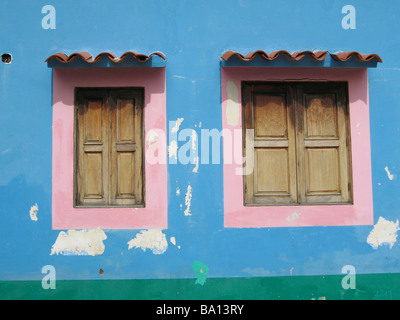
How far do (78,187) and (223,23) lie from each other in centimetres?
253

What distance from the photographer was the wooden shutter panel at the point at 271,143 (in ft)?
15.7

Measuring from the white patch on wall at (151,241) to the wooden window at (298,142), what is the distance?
1.05m

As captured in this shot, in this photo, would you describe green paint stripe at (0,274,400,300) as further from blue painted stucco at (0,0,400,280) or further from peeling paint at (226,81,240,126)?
peeling paint at (226,81,240,126)

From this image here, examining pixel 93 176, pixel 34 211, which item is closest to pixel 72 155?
pixel 93 176

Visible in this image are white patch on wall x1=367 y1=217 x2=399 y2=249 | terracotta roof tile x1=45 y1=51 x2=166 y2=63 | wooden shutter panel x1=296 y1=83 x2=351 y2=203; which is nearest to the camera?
terracotta roof tile x1=45 y1=51 x2=166 y2=63

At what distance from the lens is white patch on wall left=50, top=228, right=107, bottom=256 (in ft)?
15.1

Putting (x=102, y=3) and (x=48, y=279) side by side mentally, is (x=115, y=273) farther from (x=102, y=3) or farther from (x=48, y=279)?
(x=102, y=3)

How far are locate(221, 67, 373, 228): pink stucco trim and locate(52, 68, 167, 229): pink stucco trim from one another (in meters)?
0.75

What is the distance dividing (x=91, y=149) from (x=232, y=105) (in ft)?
5.58

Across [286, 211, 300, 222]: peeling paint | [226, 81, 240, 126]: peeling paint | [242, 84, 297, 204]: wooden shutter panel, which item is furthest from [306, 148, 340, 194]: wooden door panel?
[226, 81, 240, 126]: peeling paint

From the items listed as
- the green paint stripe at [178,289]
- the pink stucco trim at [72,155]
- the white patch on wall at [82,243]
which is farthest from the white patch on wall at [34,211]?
the green paint stripe at [178,289]

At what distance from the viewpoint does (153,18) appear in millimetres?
4781

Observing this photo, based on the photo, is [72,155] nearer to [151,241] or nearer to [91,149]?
[91,149]

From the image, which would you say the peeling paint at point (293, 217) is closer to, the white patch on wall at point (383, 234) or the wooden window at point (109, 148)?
the white patch on wall at point (383, 234)
